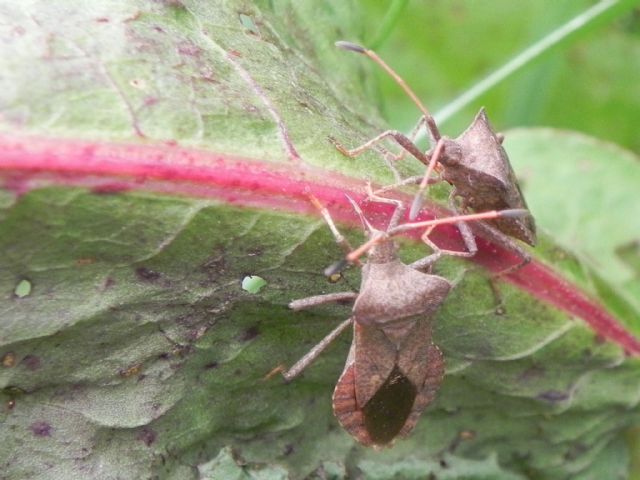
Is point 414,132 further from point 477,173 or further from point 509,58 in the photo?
point 509,58

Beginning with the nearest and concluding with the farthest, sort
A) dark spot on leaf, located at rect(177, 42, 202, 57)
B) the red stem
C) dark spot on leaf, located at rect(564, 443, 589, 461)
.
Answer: the red stem
dark spot on leaf, located at rect(177, 42, 202, 57)
dark spot on leaf, located at rect(564, 443, 589, 461)

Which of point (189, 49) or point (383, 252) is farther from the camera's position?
point (383, 252)

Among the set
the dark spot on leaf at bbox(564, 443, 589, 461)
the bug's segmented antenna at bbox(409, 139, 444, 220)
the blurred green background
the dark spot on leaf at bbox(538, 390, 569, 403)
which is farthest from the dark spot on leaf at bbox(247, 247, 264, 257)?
the blurred green background

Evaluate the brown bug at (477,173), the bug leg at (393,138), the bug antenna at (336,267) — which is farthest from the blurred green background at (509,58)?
the bug antenna at (336,267)

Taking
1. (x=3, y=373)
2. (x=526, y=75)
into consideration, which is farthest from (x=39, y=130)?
(x=526, y=75)

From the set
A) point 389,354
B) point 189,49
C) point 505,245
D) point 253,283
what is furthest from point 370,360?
point 189,49

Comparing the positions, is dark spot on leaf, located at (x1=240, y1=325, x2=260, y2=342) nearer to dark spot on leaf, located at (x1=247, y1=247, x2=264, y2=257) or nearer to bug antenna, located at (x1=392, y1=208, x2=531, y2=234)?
dark spot on leaf, located at (x1=247, y1=247, x2=264, y2=257)

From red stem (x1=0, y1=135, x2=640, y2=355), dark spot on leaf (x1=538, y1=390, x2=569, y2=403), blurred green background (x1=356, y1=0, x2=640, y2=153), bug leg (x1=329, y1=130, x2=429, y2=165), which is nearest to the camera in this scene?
red stem (x1=0, y1=135, x2=640, y2=355)

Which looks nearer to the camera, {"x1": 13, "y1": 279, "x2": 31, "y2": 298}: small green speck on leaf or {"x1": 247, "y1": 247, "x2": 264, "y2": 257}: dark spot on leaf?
{"x1": 13, "y1": 279, "x2": 31, "y2": 298}: small green speck on leaf
